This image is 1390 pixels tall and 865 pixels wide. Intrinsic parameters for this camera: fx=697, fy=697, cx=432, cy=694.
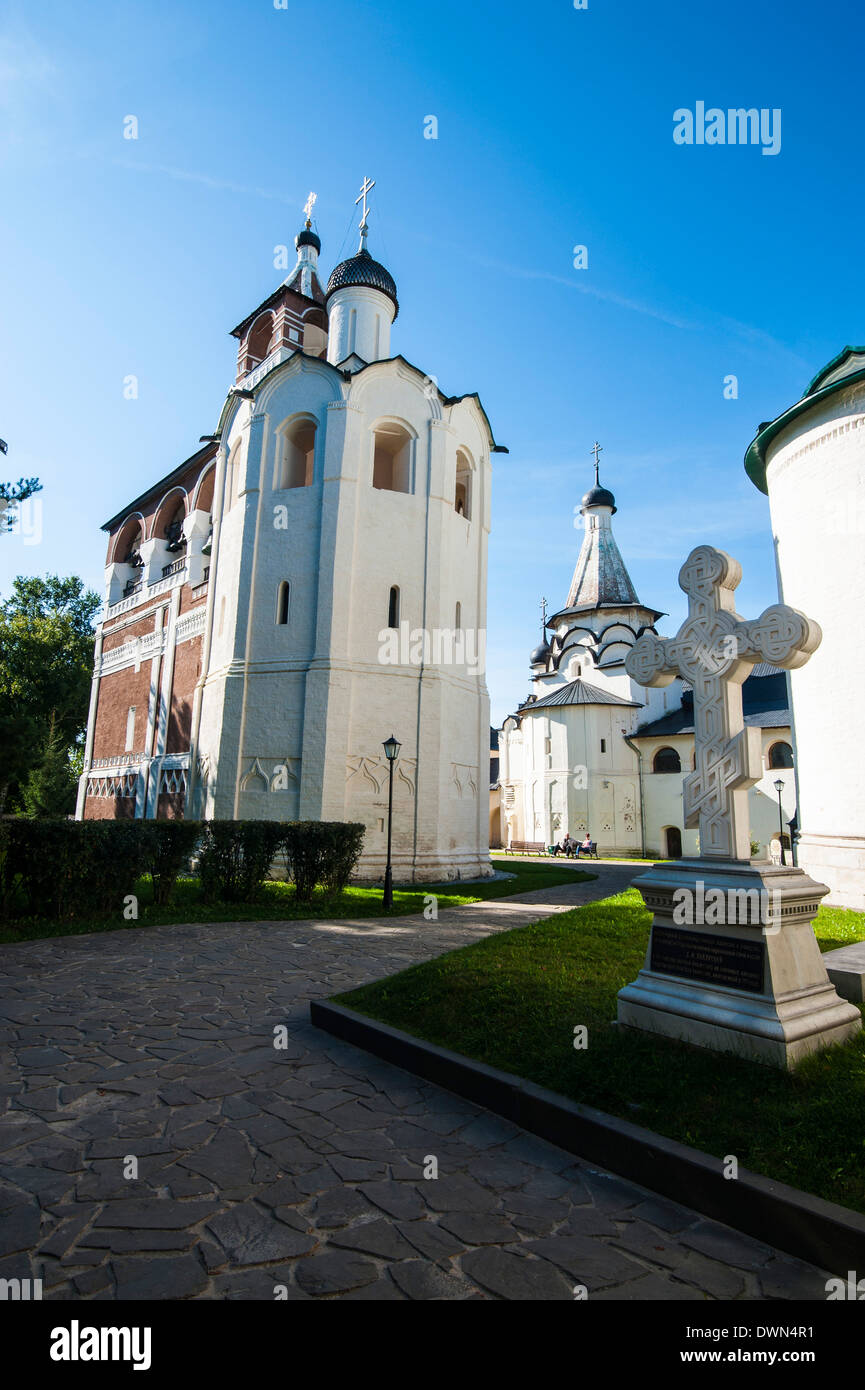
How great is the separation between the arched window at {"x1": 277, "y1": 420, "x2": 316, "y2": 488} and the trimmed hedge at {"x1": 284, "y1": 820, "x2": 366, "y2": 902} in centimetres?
1030

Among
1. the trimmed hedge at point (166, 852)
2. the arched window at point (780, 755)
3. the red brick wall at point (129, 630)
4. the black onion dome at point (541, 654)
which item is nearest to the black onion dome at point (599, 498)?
the black onion dome at point (541, 654)

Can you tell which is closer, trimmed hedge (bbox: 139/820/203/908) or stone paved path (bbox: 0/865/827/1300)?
stone paved path (bbox: 0/865/827/1300)

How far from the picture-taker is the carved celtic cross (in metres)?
4.92

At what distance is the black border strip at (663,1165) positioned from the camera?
107 inches

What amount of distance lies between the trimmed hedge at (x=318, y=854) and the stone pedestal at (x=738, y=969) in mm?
8839

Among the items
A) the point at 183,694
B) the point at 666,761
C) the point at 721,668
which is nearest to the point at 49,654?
the point at 183,694

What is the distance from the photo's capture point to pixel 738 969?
4.35m

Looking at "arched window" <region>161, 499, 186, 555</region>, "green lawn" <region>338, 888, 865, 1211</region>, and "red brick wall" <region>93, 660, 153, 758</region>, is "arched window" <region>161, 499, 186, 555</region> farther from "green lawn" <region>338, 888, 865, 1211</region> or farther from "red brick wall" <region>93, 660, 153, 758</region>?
"green lawn" <region>338, 888, 865, 1211</region>

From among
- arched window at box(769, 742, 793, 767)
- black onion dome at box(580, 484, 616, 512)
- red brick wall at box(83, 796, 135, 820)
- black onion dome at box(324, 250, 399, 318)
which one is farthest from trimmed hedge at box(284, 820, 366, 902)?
black onion dome at box(580, 484, 616, 512)

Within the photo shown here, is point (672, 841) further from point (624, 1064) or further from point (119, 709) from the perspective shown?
point (624, 1064)

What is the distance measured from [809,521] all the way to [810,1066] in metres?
12.2

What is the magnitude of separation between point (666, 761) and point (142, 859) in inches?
1200

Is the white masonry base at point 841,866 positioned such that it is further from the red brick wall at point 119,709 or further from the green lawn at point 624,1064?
the red brick wall at point 119,709
